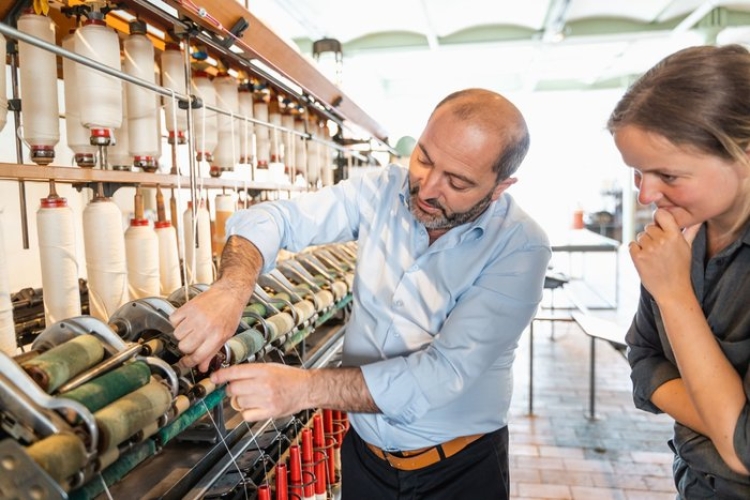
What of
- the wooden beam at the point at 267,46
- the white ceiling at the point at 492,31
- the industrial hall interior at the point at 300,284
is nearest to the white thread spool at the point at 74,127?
the industrial hall interior at the point at 300,284

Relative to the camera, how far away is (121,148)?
174 centimetres

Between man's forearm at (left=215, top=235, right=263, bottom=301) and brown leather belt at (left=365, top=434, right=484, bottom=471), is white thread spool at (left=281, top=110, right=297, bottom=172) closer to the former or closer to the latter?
man's forearm at (left=215, top=235, right=263, bottom=301)

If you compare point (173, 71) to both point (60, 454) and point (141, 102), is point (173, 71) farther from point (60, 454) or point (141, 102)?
point (60, 454)

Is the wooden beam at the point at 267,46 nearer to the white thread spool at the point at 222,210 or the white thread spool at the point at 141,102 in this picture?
the white thread spool at the point at 141,102

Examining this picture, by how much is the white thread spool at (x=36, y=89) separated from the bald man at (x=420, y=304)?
0.50 metres

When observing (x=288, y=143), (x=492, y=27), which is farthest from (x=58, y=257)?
(x=492, y=27)

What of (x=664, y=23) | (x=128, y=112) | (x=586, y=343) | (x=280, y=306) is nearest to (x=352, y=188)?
(x=280, y=306)

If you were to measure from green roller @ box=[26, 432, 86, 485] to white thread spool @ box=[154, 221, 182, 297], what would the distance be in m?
0.98

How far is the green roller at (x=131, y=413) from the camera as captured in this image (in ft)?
2.99

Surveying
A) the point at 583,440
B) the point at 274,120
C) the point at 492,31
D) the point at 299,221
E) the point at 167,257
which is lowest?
the point at 583,440

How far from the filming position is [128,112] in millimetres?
1667

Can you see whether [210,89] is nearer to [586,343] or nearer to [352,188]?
[352,188]

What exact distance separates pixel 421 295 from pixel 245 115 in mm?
1333

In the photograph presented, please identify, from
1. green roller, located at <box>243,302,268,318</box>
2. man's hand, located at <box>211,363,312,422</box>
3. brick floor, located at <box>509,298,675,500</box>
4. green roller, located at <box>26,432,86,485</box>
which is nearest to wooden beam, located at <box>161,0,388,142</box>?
green roller, located at <box>243,302,268,318</box>
